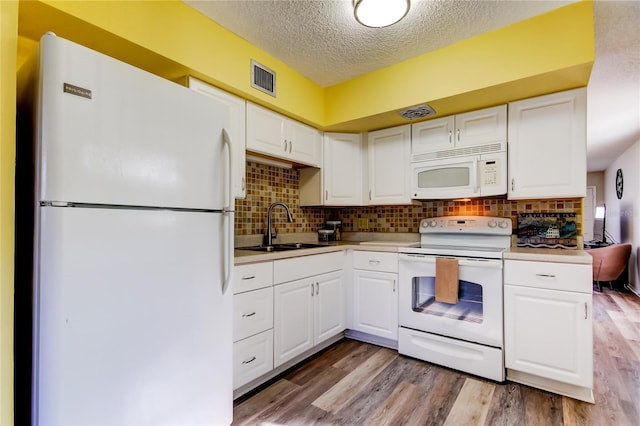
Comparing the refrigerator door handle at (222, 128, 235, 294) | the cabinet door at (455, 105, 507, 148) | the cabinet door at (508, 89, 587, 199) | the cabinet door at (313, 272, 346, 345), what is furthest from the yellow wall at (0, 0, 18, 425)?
the cabinet door at (508, 89, 587, 199)

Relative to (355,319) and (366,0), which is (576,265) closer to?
(355,319)

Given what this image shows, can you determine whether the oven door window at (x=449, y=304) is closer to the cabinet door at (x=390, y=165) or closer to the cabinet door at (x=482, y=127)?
the cabinet door at (x=390, y=165)

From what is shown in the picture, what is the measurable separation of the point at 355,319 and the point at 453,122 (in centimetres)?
179

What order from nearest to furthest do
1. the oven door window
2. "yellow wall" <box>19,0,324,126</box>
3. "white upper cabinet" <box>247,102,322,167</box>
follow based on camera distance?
"yellow wall" <box>19,0,324,126</box>
the oven door window
"white upper cabinet" <box>247,102,322,167</box>

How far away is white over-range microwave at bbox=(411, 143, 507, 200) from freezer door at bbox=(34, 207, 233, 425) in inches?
71.2

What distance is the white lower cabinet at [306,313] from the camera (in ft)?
6.67

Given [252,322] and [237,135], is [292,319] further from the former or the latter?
[237,135]

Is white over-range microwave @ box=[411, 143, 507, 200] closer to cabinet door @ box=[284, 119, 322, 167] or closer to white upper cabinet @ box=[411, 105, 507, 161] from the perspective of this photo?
white upper cabinet @ box=[411, 105, 507, 161]

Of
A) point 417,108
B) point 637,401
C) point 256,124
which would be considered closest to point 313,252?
point 256,124

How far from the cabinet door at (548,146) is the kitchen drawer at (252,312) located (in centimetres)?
186

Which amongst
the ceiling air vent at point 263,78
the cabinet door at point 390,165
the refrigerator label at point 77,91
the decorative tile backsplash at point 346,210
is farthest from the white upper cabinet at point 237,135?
the cabinet door at point 390,165

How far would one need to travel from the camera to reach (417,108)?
2340mm

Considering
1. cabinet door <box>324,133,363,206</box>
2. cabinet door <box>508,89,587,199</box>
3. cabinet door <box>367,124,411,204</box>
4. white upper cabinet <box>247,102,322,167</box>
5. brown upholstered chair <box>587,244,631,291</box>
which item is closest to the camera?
cabinet door <box>508,89,587,199</box>

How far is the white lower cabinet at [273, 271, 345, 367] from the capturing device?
2.03m
